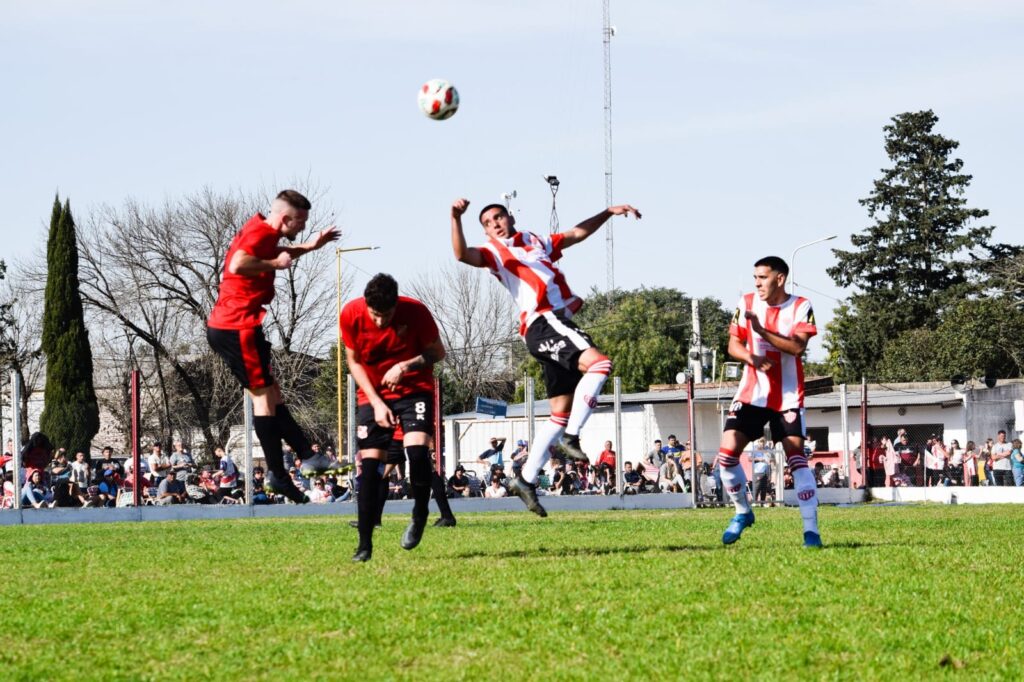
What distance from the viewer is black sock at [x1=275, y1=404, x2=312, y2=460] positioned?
11.2 m

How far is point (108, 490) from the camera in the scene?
25750mm

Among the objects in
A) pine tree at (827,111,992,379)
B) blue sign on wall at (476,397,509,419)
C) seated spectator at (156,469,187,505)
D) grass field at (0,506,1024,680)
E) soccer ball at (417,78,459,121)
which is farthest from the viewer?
pine tree at (827,111,992,379)

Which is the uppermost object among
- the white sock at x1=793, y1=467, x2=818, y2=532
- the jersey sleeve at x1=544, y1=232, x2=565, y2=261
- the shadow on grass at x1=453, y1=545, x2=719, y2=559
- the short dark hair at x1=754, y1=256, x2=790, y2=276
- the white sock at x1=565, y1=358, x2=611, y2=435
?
the jersey sleeve at x1=544, y1=232, x2=565, y2=261

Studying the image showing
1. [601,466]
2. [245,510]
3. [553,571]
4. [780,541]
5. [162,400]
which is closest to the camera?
[553,571]

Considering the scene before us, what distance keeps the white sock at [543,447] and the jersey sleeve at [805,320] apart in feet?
7.11

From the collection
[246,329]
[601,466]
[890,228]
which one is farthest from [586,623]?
[890,228]

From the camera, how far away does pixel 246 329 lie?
34.9 ft

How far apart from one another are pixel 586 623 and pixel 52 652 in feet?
8.07

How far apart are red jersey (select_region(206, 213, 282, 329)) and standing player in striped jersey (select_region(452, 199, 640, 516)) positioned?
159 centimetres

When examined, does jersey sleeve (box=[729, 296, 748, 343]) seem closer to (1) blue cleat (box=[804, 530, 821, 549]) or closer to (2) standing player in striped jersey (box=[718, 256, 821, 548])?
(2) standing player in striped jersey (box=[718, 256, 821, 548])

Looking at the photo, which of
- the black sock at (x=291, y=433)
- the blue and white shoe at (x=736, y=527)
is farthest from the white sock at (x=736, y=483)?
the black sock at (x=291, y=433)

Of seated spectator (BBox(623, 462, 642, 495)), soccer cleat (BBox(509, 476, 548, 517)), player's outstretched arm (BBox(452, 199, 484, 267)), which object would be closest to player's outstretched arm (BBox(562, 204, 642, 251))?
player's outstretched arm (BBox(452, 199, 484, 267))

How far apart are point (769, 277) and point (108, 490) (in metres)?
18.2

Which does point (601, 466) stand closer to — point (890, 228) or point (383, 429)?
point (383, 429)
